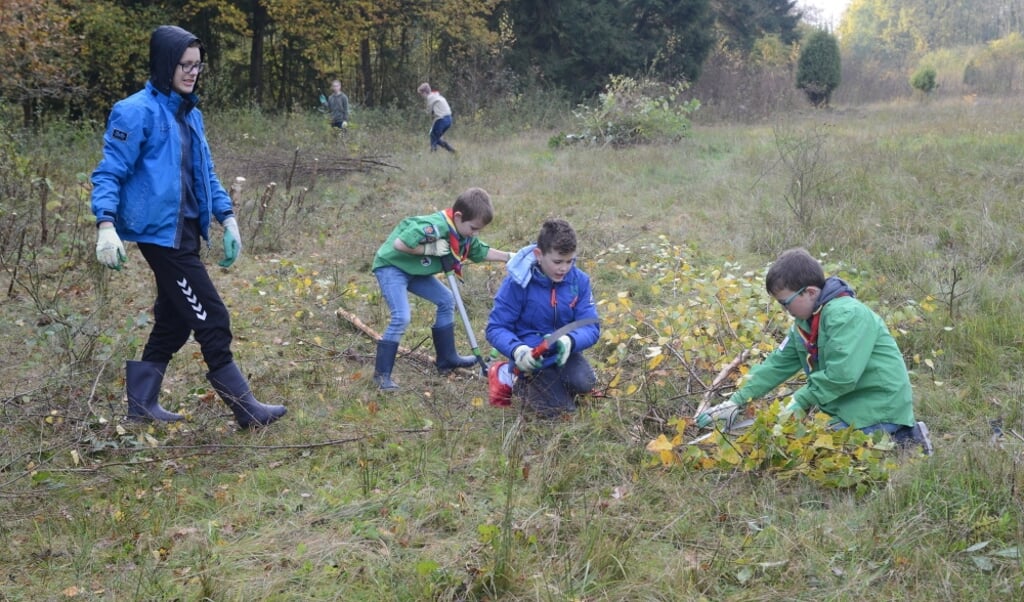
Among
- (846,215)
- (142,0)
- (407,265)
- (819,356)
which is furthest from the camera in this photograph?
(142,0)

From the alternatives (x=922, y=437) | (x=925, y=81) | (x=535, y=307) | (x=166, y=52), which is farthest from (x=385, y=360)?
(x=925, y=81)

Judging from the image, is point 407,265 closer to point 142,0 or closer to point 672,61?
point 142,0

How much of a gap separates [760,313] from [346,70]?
75.7ft

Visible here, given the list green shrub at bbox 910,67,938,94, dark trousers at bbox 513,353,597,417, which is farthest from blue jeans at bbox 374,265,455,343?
green shrub at bbox 910,67,938,94

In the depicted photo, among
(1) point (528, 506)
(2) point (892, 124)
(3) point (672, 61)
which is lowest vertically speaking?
(1) point (528, 506)

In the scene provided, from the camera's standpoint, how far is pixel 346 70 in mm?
25734

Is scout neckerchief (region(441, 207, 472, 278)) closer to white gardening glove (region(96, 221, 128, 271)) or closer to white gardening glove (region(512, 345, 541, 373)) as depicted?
white gardening glove (region(512, 345, 541, 373))

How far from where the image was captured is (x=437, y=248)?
4621mm

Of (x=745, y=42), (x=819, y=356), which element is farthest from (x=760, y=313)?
(x=745, y=42)

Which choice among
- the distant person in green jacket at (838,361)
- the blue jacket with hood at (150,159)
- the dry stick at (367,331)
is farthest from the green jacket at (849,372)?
the blue jacket with hood at (150,159)

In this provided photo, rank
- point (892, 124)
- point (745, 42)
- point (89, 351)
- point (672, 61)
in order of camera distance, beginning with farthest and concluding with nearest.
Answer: point (745, 42)
point (672, 61)
point (892, 124)
point (89, 351)

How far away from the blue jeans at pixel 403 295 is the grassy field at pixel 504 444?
368 millimetres

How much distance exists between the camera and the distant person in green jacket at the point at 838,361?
334 cm

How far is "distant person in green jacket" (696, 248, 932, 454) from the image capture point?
3340mm
